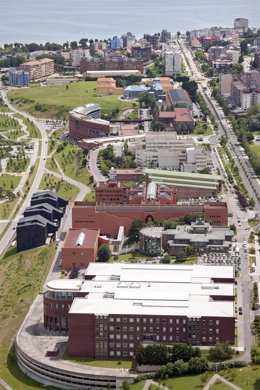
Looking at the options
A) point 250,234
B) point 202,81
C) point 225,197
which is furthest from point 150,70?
point 250,234

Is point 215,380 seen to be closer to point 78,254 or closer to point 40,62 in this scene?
point 78,254

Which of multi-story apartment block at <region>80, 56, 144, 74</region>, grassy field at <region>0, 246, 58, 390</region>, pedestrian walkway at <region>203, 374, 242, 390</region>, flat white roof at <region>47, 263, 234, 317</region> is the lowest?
grassy field at <region>0, 246, 58, 390</region>

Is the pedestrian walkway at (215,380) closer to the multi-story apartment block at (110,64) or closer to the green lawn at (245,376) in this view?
the green lawn at (245,376)

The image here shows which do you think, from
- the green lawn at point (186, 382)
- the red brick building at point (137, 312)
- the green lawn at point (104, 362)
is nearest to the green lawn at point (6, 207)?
the red brick building at point (137, 312)

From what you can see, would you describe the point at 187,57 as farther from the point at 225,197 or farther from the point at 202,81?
the point at 225,197

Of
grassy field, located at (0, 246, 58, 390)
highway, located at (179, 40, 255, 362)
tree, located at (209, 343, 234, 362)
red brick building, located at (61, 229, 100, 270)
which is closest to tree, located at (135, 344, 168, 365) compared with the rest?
tree, located at (209, 343, 234, 362)

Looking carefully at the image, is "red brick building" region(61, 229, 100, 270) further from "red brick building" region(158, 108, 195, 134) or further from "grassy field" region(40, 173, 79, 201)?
"red brick building" region(158, 108, 195, 134)

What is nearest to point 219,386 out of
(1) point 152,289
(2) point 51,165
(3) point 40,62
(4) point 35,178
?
(1) point 152,289
